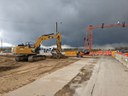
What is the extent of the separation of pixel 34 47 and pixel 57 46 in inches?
174

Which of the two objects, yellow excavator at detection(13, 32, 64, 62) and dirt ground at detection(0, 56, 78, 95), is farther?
yellow excavator at detection(13, 32, 64, 62)

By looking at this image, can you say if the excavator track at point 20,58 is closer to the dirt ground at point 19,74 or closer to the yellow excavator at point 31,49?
the yellow excavator at point 31,49

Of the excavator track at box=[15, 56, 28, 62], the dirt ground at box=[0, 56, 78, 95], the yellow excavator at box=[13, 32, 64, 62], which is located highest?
the yellow excavator at box=[13, 32, 64, 62]

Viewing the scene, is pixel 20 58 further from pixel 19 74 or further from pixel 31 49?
pixel 19 74

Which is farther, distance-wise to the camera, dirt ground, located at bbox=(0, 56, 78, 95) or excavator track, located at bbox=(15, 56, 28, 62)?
excavator track, located at bbox=(15, 56, 28, 62)

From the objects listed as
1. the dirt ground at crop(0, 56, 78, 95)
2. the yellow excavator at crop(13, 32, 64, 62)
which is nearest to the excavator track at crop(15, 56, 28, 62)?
the yellow excavator at crop(13, 32, 64, 62)

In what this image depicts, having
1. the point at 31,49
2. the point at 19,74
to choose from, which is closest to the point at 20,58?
the point at 31,49

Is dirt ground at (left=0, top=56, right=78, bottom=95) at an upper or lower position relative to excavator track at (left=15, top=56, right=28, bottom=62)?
lower

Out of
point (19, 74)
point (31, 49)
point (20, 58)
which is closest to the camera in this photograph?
point (19, 74)

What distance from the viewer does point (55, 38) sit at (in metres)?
37.5

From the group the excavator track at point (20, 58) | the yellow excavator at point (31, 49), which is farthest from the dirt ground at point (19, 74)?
the yellow excavator at point (31, 49)

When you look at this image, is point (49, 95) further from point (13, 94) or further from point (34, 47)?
point (34, 47)

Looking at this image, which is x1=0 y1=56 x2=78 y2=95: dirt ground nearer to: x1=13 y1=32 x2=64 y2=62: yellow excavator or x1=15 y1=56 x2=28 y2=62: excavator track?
x1=15 y1=56 x2=28 y2=62: excavator track

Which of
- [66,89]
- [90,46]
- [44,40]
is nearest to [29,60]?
[44,40]
